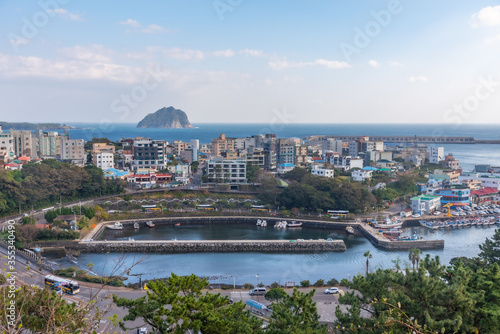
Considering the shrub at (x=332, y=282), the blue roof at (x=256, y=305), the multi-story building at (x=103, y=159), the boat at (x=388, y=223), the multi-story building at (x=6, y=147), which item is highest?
the multi-story building at (x=6, y=147)

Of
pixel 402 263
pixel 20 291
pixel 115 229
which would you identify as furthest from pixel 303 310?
pixel 115 229

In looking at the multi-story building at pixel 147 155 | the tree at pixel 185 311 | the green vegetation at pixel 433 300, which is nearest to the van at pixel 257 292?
the green vegetation at pixel 433 300

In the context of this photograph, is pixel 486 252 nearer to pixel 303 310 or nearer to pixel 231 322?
pixel 303 310

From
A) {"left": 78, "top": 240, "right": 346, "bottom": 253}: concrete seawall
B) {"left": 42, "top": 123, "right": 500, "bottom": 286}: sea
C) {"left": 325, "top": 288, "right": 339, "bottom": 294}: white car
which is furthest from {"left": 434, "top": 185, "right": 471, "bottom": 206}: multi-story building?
{"left": 325, "top": 288, "right": 339, "bottom": 294}: white car

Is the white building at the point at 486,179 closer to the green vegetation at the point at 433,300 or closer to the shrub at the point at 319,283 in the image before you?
the shrub at the point at 319,283

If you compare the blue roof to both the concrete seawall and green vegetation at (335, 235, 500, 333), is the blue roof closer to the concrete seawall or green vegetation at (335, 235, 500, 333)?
green vegetation at (335, 235, 500, 333)

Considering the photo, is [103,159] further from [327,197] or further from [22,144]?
[327,197]
